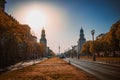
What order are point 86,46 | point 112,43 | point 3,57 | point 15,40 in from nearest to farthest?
point 3,57 → point 15,40 → point 112,43 → point 86,46

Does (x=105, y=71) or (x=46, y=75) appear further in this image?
(x=105, y=71)

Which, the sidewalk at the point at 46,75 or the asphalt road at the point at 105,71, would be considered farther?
the asphalt road at the point at 105,71

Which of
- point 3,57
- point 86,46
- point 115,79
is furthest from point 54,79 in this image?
point 86,46

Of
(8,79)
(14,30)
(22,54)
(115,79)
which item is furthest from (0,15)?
(22,54)

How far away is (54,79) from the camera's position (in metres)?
15.8

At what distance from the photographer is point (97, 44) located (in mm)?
99688

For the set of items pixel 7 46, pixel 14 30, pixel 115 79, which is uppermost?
pixel 14 30

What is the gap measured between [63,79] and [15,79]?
188 inches

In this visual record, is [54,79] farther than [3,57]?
No

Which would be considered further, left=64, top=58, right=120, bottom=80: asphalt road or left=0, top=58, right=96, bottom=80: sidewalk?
left=64, top=58, right=120, bottom=80: asphalt road

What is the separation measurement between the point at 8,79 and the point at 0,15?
13.9 m

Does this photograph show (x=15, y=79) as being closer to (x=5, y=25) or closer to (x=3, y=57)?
(x=5, y=25)

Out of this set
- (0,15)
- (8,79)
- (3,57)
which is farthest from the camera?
(3,57)

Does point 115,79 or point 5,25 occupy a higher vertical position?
point 5,25
